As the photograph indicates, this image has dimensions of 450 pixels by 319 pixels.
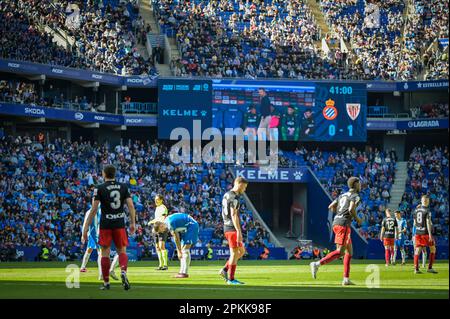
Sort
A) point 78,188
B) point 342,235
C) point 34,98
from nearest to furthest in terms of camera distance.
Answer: point 342,235, point 78,188, point 34,98

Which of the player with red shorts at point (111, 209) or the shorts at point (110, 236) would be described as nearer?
the player with red shorts at point (111, 209)

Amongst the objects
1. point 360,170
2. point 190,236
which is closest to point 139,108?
point 360,170

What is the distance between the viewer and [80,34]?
192 feet

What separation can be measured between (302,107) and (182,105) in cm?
744

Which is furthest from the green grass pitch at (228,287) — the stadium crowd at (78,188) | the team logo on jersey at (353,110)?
the team logo on jersey at (353,110)

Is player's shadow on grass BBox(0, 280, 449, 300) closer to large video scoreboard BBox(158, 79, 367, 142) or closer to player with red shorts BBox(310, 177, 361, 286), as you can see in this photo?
player with red shorts BBox(310, 177, 361, 286)

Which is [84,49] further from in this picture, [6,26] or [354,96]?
[354,96]

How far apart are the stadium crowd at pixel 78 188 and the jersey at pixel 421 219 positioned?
Answer: 68.6ft

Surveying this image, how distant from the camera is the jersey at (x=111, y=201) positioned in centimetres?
2017

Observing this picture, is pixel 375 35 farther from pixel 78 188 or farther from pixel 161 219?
pixel 161 219

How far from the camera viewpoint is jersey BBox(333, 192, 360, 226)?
75.3 ft

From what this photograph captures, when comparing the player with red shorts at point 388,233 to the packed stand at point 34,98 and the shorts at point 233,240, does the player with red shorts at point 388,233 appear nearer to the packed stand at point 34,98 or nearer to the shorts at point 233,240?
the shorts at point 233,240

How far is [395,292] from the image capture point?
2097 cm

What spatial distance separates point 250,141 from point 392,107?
36.6 ft
